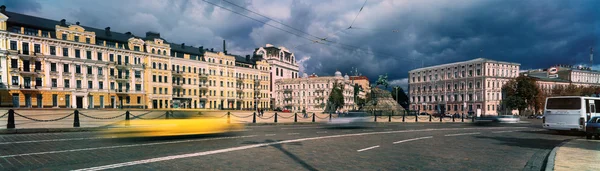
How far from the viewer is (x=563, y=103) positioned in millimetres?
17656

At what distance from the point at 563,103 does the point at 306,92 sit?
3207 inches

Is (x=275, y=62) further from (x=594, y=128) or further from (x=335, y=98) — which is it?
(x=594, y=128)

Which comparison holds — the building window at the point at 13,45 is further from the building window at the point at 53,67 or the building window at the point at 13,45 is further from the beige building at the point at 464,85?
the beige building at the point at 464,85

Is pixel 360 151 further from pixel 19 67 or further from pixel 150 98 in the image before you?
pixel 150 98

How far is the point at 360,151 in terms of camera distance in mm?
9773

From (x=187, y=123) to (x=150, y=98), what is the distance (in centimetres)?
6255

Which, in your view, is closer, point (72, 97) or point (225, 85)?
point (72, 97)

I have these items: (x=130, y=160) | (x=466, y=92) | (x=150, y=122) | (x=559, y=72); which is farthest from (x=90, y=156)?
(x=559, y=72)

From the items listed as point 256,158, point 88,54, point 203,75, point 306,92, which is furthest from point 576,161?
point 306,92

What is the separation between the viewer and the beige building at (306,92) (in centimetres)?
9525

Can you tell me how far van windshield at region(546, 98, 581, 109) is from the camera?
55.9 feet

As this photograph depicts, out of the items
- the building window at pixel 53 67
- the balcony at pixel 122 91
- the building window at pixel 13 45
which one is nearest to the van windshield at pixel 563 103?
the balcony at pixel 122 91

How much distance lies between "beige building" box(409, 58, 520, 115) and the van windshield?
5970 cm

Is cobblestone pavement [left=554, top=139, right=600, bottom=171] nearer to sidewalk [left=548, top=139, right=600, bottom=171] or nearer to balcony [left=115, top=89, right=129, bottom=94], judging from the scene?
sidewalk [left=548, top=139, right=600, bottom=171]
